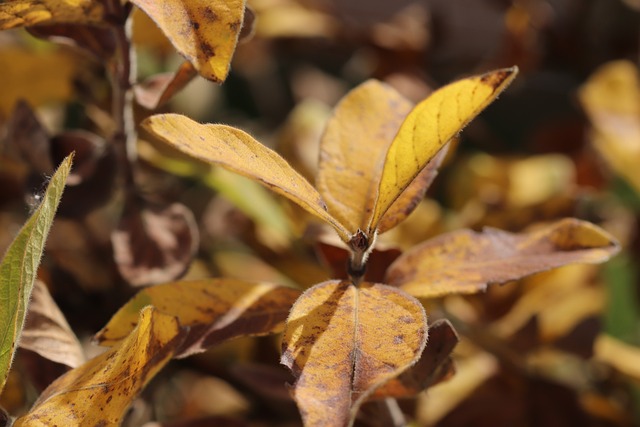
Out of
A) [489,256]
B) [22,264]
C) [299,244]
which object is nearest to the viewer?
[22,264]

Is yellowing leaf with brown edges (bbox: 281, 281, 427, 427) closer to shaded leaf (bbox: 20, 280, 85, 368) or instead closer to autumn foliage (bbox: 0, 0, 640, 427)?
autumn foliage (bbox: 0, 0, 640, 427)

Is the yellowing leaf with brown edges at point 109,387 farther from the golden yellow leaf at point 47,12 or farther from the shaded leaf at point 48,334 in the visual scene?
the golden yellow leaf at point 47,12

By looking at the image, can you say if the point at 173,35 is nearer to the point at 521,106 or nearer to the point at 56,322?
the point at 56,322

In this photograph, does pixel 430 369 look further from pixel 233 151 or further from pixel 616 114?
pixel 616 114

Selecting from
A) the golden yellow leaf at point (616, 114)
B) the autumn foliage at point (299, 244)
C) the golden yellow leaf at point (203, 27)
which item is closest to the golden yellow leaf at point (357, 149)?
the autumn foliage at point (299, 244)

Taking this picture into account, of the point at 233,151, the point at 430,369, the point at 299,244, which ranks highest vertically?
the point at 233,151

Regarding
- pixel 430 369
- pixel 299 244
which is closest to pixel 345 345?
pixel 430 369
